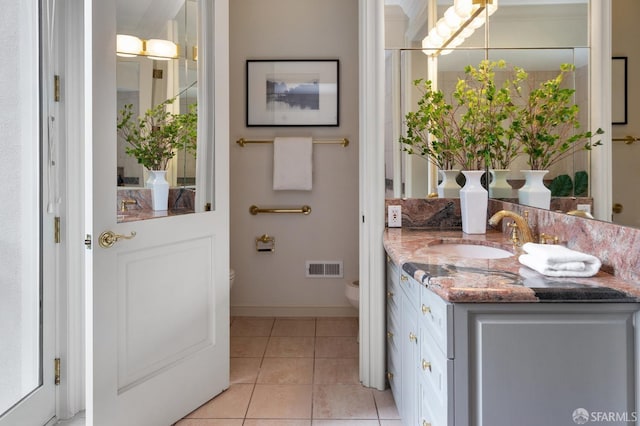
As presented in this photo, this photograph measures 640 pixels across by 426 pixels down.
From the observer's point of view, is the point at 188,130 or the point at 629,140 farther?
the point at 188,130

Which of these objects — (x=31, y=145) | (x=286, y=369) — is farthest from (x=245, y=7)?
(x=286, y=369)

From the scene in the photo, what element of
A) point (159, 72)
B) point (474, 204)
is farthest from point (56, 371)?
point (474, 204)

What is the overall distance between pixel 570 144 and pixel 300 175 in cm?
209

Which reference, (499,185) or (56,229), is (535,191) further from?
(56,229)

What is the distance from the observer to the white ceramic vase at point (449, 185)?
223cm

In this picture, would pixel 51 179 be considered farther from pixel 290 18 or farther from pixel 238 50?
pixel 290 18

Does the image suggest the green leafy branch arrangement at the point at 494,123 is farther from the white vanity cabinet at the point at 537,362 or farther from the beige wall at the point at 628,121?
the white vanity cabinet at the point at 537,362

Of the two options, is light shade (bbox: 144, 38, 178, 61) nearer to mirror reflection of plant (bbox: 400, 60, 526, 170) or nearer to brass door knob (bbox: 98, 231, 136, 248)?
brass door knob (bbox: 98, 231, 136, 248)

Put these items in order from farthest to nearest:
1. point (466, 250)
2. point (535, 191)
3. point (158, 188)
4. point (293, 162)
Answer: point (293, 162) → point (158, 188) → point (466, 250) → point (535, 191)

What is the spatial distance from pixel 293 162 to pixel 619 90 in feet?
7.71

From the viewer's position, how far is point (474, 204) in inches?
78.1

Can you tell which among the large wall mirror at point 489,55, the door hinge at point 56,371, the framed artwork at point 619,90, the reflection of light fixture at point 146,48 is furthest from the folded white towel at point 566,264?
the door hinge at point 56,371

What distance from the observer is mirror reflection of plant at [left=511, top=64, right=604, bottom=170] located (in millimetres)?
1326

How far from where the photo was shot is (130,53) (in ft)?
5.79
